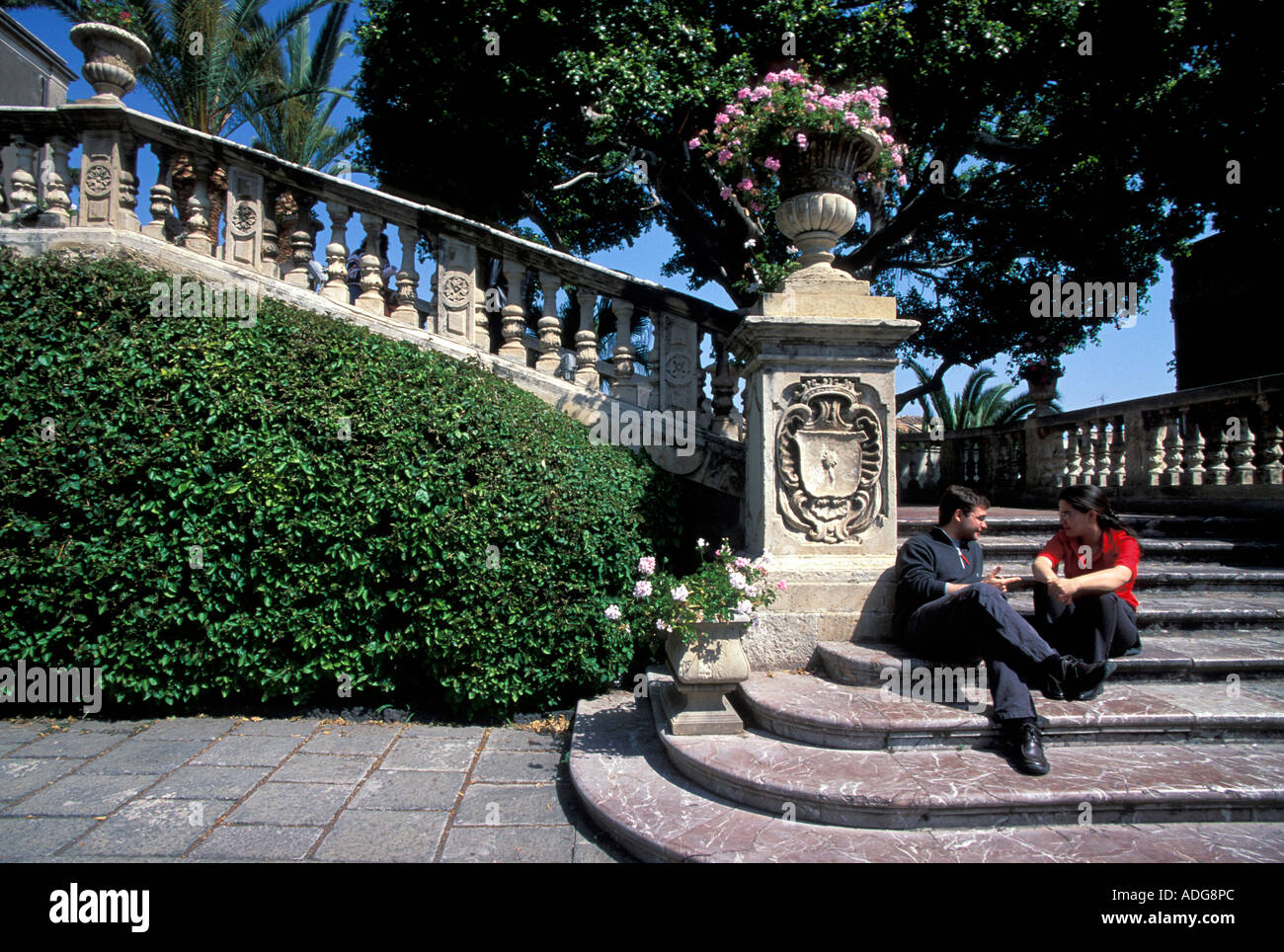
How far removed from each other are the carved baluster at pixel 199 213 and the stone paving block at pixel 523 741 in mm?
4417

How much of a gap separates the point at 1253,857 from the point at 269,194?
23.4 feet

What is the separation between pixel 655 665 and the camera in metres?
4.62

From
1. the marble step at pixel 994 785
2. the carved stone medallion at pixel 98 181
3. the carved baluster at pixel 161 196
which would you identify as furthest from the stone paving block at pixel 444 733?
the carved stone medallion at pixel 98 181

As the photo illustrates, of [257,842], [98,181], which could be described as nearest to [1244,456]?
[257,842]

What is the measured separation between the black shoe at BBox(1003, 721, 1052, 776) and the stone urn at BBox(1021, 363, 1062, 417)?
6721 mm

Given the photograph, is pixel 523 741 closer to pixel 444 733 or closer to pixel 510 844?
pixel 444 733

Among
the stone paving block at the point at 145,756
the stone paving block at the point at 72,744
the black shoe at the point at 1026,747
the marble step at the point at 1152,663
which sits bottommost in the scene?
the stone paving block at the point at 145,756

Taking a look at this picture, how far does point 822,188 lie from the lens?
442 cm

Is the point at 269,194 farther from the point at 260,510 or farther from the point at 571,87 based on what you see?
the point at 571,87

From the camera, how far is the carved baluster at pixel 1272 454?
620cm

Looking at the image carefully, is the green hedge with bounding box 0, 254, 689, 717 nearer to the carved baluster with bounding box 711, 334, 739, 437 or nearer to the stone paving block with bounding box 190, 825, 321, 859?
the stone paving block with bounding box 190, 825, 321, 859

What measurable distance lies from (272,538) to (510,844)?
2250 millimetres

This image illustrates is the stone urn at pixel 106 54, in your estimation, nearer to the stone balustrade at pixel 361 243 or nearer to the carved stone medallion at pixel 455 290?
the stone balustrade at pixel 361 243

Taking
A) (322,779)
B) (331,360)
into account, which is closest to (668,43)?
(331,360)
